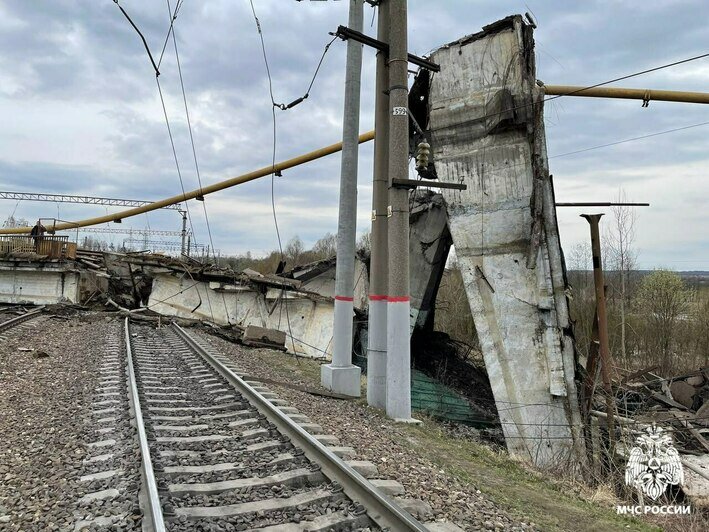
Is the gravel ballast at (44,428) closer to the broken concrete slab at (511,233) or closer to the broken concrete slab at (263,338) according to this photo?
the broken concrete slab at (263,338)

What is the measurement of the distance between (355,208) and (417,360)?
959 cm

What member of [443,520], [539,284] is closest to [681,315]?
[539,284]

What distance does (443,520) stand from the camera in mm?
3824

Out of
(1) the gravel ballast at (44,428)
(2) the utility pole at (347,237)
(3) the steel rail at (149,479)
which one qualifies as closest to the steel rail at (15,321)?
(1) the gravel ballast at (44,428)

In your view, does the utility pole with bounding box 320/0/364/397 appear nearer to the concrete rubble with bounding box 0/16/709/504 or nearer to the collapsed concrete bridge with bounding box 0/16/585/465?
the concrete rubble with bounding box 0/16/709/504

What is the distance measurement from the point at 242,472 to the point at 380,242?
514 cm

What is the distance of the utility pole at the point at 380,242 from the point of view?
865 centimetres

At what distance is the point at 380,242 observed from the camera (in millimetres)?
9000

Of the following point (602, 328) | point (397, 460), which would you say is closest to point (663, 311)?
point (602, 328)

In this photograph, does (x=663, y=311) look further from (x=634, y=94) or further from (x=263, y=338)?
(x=263, y=338)

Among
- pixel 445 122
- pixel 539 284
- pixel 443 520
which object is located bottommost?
pixel 443 520

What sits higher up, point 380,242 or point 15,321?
point 380,242

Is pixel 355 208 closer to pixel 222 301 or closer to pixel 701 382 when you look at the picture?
pixel 701 382

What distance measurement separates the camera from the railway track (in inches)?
145
